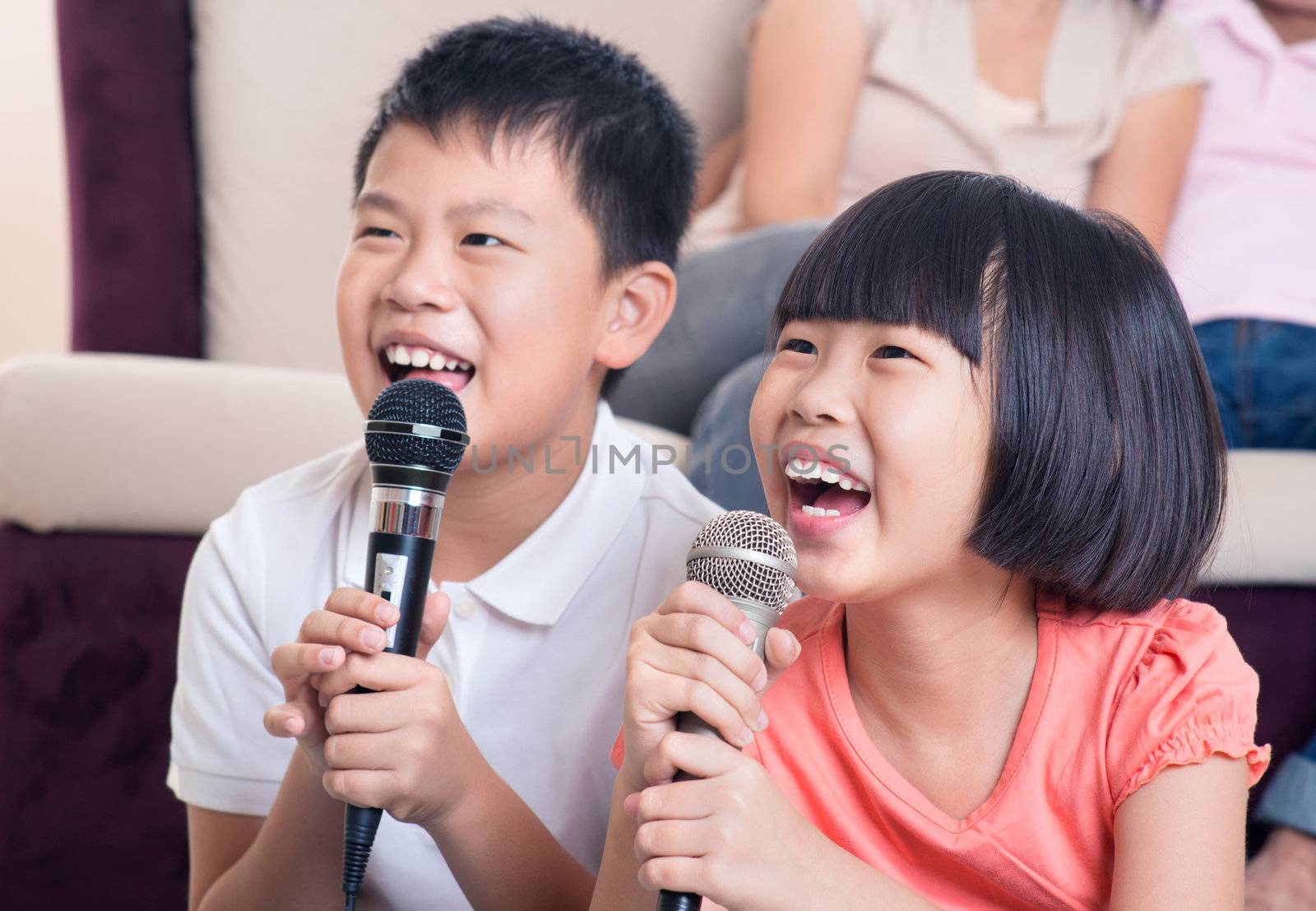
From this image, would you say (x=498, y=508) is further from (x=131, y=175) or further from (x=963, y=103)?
(x=963, y=103)

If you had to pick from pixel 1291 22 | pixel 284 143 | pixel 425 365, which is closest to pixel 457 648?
pixel 425 365

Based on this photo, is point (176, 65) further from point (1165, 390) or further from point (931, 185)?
point (1165, 390)

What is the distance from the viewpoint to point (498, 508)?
3.24ft

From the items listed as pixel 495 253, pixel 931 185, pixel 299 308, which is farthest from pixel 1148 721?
pixel 299 308

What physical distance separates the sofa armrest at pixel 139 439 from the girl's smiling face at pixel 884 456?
2.01ft

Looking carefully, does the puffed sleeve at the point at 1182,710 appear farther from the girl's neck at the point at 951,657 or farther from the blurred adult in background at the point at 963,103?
the blurred adult in background at the point at 963,103

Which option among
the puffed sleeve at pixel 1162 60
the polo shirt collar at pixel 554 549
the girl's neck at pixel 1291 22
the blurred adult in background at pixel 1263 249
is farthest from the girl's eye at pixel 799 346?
the girl's neck at pixel 1291 22

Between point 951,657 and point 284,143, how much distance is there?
4.29 feet

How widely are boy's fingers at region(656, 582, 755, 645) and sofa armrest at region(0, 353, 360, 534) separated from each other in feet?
2.09

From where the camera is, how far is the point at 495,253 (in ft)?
2.98

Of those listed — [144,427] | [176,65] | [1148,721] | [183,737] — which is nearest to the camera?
[1148,721]

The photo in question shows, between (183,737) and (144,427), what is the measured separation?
315 millimetres

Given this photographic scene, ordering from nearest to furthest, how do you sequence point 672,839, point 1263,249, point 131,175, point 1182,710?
point 672,839
point 1182,710
point 1263,249
point 131,175

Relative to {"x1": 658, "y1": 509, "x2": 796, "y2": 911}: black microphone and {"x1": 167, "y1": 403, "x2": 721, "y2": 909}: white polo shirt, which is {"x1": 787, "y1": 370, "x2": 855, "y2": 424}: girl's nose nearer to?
{"x1": 658, "y1": 509, "x2": 796, "y2": 911}: black microphone
